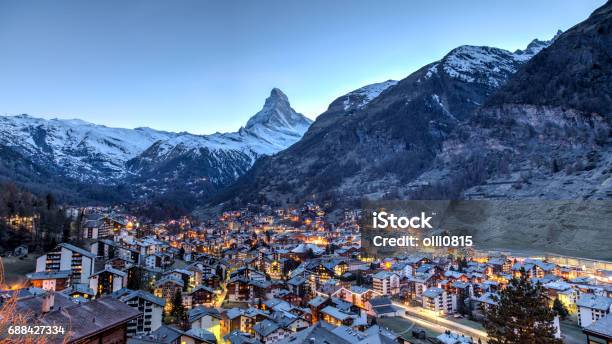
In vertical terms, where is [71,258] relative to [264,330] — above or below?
above

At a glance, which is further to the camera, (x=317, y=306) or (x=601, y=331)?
(x=317, y=306)

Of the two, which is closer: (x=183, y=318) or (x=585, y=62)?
(x=183, y=318)

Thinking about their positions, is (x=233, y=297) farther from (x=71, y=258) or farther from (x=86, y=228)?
(x=86, y=228)

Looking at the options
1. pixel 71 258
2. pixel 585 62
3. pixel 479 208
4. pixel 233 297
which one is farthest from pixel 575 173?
pixel 71 258

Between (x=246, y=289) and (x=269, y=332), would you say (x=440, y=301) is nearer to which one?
(x=269, y=332)

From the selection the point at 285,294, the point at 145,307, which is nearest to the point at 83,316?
the point at 145,307

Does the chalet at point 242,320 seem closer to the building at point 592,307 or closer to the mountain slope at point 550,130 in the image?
the building at point 592,307

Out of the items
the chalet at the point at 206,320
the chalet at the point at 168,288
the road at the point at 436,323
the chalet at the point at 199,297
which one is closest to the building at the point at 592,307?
the road at the point at 436,323
